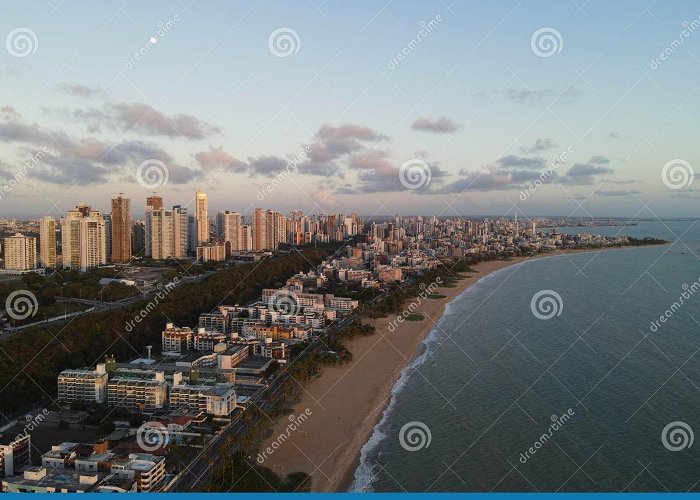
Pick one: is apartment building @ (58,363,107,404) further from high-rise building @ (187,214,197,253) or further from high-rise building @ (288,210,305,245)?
high-rise building @ (288,210,305,245)

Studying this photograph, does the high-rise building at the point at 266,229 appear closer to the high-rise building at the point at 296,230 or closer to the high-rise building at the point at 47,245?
the high-rise building at the point at 296,230

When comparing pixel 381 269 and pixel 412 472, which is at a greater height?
pixel 381 269

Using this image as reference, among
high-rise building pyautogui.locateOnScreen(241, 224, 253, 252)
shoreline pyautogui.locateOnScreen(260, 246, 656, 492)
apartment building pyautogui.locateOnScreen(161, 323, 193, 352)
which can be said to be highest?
high-rise building pyautogui.locateOnScreen(241, 224, 253, 252)

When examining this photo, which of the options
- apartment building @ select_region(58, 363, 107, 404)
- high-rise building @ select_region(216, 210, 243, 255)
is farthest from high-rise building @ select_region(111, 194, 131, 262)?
apartment building @ select_region(58, 363, 107, 404)

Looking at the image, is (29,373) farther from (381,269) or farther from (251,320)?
(381,269)

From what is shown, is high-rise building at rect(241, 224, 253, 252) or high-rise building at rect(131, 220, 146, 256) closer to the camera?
high-rise building at rect(131, 220, 146, 256)

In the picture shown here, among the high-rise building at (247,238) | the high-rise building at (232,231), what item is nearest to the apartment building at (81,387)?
the high-rise building at (232,231)

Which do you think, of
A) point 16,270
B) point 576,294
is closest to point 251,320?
point 576,294
